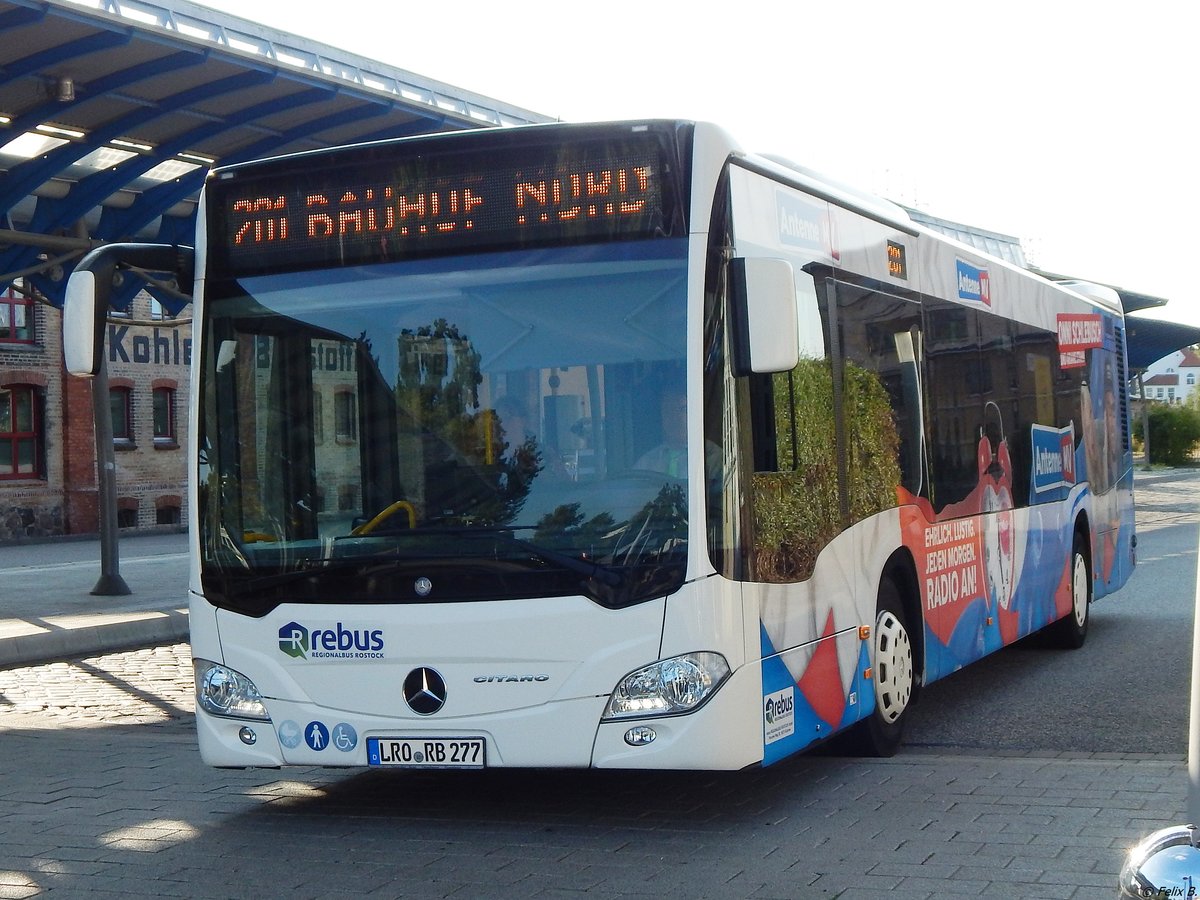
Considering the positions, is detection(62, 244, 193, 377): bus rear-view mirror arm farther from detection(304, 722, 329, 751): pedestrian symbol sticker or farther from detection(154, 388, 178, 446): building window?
detection(154, 388, 178, 446): building window

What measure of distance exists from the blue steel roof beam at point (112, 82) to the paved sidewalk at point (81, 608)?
4.83 meters

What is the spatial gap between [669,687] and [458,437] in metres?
1.29

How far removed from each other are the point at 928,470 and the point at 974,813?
2.61 meters

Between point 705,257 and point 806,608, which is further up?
point 705,257

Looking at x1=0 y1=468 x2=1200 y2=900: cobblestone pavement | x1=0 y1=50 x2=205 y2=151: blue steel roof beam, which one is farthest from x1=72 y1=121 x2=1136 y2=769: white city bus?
x1=0 y1=50 x2=205 y2=151: blue steel roof beam

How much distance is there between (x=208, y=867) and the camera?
623cm

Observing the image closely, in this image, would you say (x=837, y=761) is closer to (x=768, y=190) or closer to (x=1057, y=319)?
(x=768, y=190)

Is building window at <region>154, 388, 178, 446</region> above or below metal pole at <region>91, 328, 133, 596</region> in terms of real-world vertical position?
above

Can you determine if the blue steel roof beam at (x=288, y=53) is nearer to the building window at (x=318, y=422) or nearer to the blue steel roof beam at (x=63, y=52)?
the blue steel roof beam at (x=63, y=52)

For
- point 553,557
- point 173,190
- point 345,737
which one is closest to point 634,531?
point 553,557

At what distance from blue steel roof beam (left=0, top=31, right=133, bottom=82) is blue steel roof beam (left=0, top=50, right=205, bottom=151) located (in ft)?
2.01

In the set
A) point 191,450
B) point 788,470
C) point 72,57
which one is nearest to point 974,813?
point 788,470

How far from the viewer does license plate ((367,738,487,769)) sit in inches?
252

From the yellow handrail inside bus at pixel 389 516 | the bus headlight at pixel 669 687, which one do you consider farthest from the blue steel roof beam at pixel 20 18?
the bus headlight at pixel 669 687
